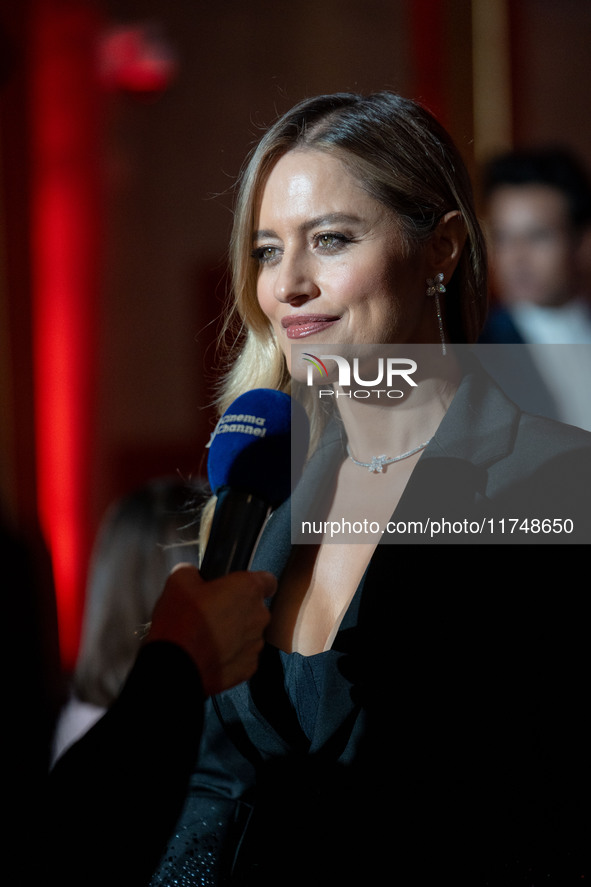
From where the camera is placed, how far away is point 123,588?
194cm

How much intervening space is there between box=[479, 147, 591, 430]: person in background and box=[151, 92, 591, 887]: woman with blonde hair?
1418 mm

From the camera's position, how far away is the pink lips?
104 cm

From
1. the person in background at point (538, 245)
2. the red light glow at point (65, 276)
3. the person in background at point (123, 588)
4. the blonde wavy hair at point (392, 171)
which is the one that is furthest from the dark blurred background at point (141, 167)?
the blonde wavy hair at point (392, 171)

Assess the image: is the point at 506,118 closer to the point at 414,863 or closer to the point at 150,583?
the point at 150,583

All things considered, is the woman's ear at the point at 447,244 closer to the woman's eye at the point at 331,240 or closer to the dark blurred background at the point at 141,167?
the woman's eye at the point at 331,240

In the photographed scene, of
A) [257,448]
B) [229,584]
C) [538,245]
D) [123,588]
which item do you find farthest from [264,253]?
[538,245]

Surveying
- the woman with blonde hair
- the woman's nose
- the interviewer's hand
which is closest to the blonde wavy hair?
the woman with blonde hair

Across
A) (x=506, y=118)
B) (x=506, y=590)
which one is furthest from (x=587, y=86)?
(x=506, y=590)

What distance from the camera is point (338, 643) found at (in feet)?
3.23

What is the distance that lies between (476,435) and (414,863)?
1.59ft

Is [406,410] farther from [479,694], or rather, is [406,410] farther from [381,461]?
[479,694]

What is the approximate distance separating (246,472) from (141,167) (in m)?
2.98

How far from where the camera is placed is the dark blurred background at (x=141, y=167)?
3.01 m

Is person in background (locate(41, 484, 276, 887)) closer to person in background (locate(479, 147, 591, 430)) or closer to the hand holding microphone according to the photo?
the hand holding microphone
